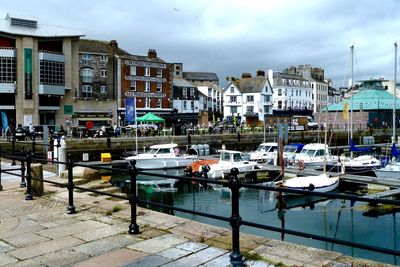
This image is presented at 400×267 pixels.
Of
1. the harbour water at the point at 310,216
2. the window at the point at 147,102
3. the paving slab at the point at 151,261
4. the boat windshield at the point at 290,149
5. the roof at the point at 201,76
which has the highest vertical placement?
the roof at the point at 201,76

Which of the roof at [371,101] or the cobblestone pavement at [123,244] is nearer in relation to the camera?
the cobblestone pavement at [123,244]

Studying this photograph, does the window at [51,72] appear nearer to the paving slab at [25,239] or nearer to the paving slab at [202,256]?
the paving slab at [25,239]

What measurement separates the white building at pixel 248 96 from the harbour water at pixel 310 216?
207 feet

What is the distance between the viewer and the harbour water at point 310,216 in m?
14.2

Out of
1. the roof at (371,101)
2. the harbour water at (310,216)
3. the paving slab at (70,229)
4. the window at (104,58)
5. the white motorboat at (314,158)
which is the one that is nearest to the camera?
the paving slab at (70,229)

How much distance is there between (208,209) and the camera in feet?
63.9

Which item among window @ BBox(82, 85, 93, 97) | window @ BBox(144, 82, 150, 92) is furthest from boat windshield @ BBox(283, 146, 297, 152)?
window @ BBox(82, 85, 93, 97)

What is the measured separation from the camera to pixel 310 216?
18.2 m

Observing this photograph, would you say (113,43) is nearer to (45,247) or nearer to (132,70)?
(132,70)

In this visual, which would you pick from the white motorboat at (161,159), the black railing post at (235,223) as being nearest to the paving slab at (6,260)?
the black railing post at (235,223)

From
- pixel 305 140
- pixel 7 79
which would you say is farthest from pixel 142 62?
pixel 305 140

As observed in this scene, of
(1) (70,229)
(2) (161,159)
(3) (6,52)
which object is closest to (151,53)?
(3) (6,52)

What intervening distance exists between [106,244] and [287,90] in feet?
306

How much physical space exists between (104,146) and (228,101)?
2184 inches
